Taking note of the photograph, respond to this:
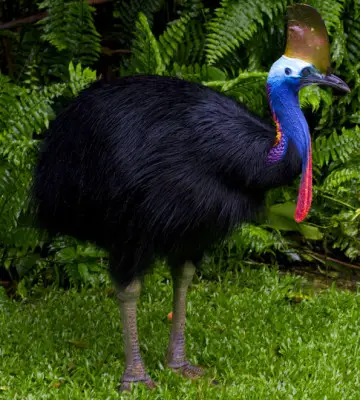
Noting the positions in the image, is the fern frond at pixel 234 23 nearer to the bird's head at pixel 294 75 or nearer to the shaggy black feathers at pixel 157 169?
the shaggy black feathers at pixel 157 169

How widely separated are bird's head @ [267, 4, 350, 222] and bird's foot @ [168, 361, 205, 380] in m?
1.17

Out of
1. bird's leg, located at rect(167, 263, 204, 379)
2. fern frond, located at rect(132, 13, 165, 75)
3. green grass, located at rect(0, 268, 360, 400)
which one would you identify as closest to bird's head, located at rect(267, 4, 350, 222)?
bird's leg, located at rect(167, 263, 204, 379)

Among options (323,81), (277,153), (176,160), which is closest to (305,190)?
(277,153)

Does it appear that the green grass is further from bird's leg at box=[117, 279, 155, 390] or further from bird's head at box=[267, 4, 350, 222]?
bird's head at box=[267, 4, 350, 222]

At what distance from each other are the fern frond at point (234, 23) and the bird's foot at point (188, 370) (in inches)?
89.7

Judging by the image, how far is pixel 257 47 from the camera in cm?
611

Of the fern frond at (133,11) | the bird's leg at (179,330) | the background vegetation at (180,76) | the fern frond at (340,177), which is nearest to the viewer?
the bird's leg at (179,330)

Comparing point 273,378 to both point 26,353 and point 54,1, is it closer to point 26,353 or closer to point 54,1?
point 26,353

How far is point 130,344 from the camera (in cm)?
406

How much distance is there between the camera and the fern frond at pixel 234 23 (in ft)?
19.0

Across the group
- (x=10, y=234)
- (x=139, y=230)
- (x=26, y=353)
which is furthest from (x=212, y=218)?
(x=10, y=234)

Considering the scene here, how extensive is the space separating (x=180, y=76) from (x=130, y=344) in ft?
7.11

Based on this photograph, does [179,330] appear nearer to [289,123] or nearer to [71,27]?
[289,123]

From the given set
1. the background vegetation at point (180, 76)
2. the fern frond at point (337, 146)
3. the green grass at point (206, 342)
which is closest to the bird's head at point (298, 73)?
the green grass at point (206, 342)
